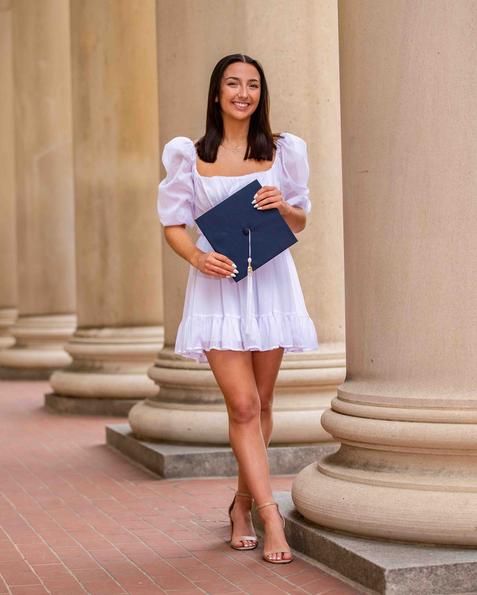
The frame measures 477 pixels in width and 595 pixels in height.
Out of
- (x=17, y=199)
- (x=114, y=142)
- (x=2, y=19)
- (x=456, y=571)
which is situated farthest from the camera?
(x=2, y=19)

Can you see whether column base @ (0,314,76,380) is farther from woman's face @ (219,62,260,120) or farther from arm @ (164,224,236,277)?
woman's face @ (219,62,260,120)

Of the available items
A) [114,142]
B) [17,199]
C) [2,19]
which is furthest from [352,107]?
[2,19]

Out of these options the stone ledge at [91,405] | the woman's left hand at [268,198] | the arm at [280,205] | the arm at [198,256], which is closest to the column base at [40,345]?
the stone ledge at [91,405]

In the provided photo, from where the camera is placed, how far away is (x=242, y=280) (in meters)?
6.87

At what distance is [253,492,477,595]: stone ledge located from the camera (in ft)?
18.9

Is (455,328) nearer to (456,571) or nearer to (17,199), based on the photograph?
(456,571)

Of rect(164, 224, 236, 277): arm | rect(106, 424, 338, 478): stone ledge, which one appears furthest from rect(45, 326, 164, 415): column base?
rect(164, 224, 236, 277): arm

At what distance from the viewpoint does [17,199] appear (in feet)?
67.4

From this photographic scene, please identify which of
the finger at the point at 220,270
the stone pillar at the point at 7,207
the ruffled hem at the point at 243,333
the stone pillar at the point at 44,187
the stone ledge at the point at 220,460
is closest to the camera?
the finger at the point at 220,270

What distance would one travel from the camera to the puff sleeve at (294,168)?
6.93 m

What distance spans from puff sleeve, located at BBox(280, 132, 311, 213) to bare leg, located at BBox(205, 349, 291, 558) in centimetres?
88

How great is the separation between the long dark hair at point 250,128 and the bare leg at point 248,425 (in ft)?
3.42

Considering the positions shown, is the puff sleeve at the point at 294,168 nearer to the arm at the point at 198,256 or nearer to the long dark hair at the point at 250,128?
the long dark hair at the point at 250,128

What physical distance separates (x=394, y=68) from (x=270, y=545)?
2509mm
